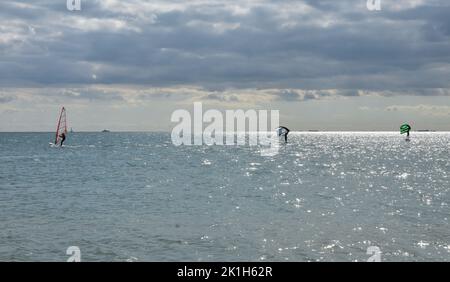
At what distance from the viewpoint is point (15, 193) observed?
46656 mm

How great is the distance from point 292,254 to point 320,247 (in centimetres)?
204

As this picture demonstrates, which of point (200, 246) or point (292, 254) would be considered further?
point (200, 246)

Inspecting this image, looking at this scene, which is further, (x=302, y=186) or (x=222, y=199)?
(x=302, y=186)

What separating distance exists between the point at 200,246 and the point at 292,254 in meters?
4.74

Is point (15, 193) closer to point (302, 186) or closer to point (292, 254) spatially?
point (302, 186)

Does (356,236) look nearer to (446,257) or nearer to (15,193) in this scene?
(446,257)
